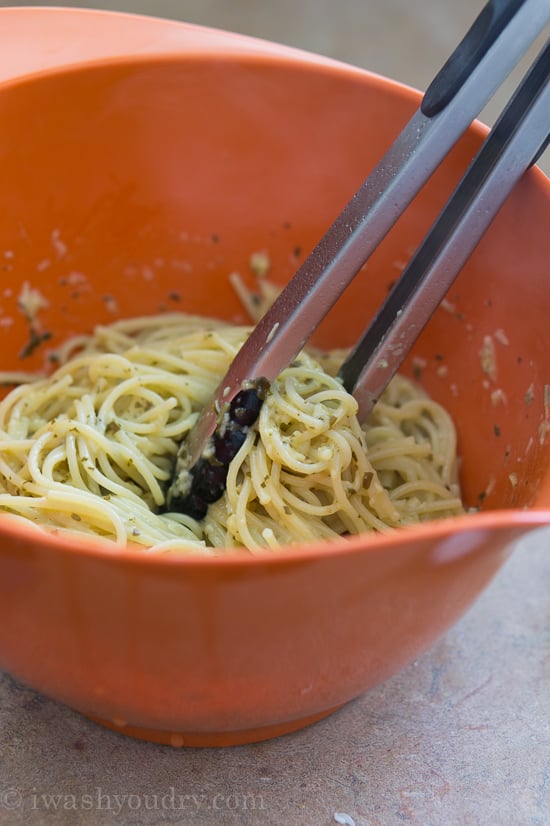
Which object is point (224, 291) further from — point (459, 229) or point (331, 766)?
point (331, 766)

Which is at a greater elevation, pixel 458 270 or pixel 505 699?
pixel 458 270

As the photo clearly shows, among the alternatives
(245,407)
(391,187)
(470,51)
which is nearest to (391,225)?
(391,187)

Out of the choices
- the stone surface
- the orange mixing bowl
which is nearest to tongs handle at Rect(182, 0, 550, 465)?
the orange mixing bowl

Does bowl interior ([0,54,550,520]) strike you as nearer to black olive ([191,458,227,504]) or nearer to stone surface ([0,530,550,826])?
stone surface ([0,530,550,826])

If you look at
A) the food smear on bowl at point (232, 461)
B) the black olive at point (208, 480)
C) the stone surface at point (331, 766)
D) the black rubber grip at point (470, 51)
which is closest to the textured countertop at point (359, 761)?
the stone surface at point (331, 766)

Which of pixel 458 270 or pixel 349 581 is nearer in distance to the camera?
pixel 349 581

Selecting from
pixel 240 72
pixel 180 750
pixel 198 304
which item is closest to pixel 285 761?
pixel 180 750

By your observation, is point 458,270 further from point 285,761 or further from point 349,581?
point 285,761

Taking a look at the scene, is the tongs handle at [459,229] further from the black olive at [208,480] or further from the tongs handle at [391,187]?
the black olive at [208,480]
